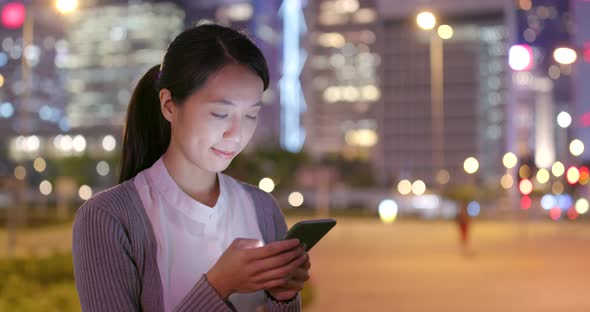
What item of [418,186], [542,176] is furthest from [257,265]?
[418,186]

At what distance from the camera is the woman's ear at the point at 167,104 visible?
1.99 metres

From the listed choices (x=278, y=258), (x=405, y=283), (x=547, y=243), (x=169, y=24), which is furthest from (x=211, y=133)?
(x=169, y=24)

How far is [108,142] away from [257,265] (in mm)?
Result: 141785

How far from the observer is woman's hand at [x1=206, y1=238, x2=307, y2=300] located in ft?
5.42

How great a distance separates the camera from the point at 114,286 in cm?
182

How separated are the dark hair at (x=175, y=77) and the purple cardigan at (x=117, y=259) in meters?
0.27

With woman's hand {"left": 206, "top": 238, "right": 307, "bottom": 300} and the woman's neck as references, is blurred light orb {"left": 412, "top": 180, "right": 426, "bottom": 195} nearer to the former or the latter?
the woman's neck

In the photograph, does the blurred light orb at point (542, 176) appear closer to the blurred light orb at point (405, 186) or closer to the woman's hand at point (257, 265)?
the blurred light orb at point (405, 186)

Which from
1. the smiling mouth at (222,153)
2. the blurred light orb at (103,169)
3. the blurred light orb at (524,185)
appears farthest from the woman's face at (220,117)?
the blurred light orb at (103,169)

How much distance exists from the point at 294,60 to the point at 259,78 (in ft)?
458

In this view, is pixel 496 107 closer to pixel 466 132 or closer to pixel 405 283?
pixel 466 132

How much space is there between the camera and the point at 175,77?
1971mm

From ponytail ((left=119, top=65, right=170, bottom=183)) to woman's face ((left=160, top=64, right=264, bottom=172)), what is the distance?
256 mm

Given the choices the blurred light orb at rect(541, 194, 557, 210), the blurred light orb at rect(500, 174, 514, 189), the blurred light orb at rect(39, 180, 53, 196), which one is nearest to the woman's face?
the blurred light orb at rect(500, 174, 514, 189)
